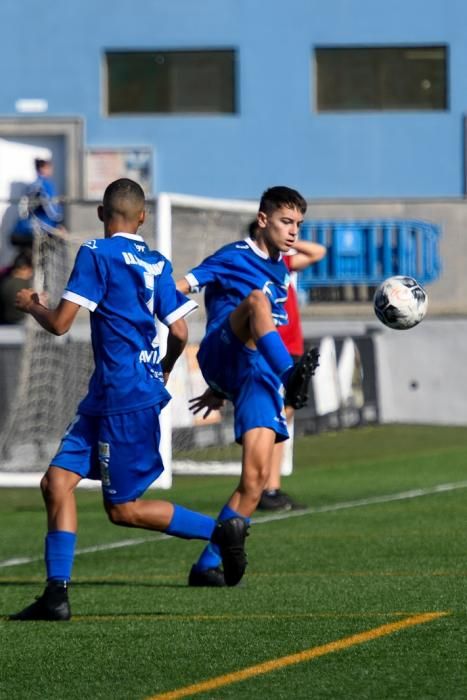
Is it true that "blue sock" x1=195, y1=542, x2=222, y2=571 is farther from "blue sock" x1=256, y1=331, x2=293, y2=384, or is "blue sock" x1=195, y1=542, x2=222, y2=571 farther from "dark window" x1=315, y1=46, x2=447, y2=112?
"dark window" x1=315, y1=46, x2=447, y2=112

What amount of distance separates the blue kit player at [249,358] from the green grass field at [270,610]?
357 mm

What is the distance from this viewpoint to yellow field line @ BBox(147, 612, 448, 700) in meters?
6.51

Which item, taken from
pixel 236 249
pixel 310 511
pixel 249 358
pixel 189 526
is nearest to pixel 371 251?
pixel 310 511

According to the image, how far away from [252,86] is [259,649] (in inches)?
964

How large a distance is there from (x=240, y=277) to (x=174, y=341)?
1.52m

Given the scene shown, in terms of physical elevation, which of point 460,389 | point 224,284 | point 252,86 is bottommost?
point 460,389

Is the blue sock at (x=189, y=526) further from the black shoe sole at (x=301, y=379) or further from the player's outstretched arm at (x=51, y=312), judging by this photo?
the player's outstretched arm at (x=51, y=312)

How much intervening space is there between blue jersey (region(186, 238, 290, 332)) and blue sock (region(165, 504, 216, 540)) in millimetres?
1567

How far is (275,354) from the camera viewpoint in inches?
353

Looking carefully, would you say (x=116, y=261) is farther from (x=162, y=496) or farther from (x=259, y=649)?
(x=162, y=496)

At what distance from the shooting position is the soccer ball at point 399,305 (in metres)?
10.5

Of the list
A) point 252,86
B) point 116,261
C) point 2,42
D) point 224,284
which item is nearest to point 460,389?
point 252,86

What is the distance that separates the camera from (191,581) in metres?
9.47

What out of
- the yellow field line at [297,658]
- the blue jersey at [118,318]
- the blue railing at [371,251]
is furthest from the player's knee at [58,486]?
the blue railing at [371,251]
